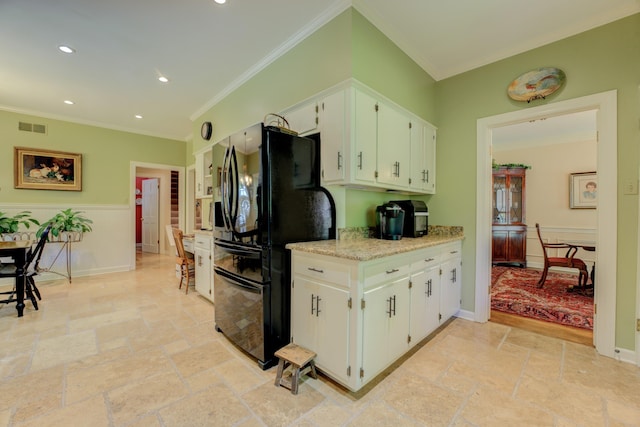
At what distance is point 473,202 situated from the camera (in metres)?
3.03

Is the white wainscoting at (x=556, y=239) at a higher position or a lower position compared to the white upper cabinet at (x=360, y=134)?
lower

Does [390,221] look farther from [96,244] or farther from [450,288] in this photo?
[96,244]

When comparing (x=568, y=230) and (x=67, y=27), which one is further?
(x=568, y=230)

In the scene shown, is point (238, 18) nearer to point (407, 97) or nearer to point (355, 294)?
point (407, 97)

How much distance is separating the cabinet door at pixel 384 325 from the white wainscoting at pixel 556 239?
16.6 feet

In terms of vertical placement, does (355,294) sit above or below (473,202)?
below

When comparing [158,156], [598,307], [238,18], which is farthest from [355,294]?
[158,156]

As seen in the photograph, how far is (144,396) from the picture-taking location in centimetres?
175

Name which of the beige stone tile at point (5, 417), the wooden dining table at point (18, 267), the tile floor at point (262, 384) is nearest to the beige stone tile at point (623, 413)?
the tile floor at point (262, 384)

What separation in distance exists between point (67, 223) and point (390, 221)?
17.5 feet

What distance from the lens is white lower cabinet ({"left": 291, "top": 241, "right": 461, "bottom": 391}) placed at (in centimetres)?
170

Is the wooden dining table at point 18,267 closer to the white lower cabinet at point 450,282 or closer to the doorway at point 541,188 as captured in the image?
the white lower cabinet at point 450,282

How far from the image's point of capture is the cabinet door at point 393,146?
8.03 ft

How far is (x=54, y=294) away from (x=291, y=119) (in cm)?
437
